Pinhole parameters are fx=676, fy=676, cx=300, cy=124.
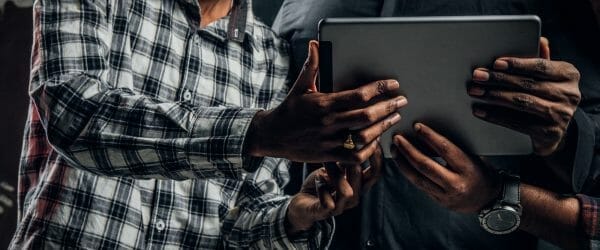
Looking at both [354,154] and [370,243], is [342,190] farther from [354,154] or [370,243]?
[370,243]

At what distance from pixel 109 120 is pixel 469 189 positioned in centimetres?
66

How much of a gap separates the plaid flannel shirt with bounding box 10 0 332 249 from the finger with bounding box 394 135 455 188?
26 centimetres

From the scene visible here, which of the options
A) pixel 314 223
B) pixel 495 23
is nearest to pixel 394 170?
pixel 314 223

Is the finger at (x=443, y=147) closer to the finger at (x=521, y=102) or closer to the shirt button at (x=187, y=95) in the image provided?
the finger at (x=521, y=102)

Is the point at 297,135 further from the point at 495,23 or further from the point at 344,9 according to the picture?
the point at 344,9

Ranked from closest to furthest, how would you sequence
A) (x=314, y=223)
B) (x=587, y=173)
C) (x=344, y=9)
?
(x=587, y=173) → (x=314, y=223) → (x=344, y=9)

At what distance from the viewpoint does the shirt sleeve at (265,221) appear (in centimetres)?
141

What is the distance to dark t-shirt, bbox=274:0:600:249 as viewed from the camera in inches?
51.5

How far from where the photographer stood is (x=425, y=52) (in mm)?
1040

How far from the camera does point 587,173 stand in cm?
126

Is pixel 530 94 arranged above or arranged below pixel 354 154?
above

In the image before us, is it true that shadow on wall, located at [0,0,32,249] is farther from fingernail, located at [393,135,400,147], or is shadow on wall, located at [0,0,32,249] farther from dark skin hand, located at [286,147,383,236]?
fingernail, located at [393,135,400,147]

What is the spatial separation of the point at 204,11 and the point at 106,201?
52cm

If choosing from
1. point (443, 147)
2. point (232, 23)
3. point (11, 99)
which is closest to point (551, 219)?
point (443, 147)
